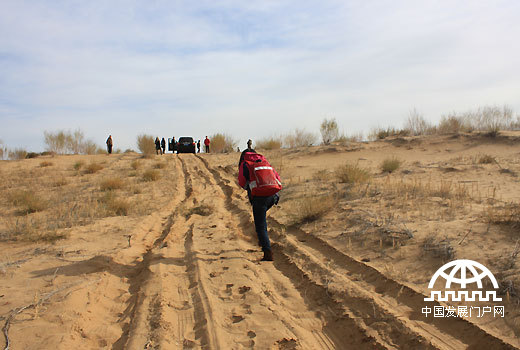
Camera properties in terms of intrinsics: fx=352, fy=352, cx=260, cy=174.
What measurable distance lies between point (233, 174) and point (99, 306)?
12080mm

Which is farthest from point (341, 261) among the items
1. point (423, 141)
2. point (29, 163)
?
point (29, 163)

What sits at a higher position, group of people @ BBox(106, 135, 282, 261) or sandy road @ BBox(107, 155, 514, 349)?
group of people @ BBox(106, 135, 282, 261)

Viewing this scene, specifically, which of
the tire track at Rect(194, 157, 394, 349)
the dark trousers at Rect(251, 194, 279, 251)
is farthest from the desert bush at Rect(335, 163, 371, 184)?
the tire track at Rect(194, 157, 394, 349)

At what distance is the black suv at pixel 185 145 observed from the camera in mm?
32156

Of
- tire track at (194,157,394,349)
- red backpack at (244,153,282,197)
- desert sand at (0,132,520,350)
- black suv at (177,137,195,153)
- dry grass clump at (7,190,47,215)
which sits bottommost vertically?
tire track at (194,157,394,349)

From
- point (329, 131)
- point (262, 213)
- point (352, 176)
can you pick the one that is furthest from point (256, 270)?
point (329, 131)

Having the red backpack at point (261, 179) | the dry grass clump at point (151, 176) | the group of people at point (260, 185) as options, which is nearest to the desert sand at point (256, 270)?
the group of people at point (260, 185)

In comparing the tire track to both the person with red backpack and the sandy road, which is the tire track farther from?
the person with red backpack

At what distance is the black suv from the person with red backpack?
27586 mm

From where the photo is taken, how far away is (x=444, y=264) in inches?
175

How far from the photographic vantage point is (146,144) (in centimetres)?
3194

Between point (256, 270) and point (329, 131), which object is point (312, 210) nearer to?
point (256, 270)

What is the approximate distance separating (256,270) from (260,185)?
1206 millimetres

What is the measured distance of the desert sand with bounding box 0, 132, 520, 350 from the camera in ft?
10.8
